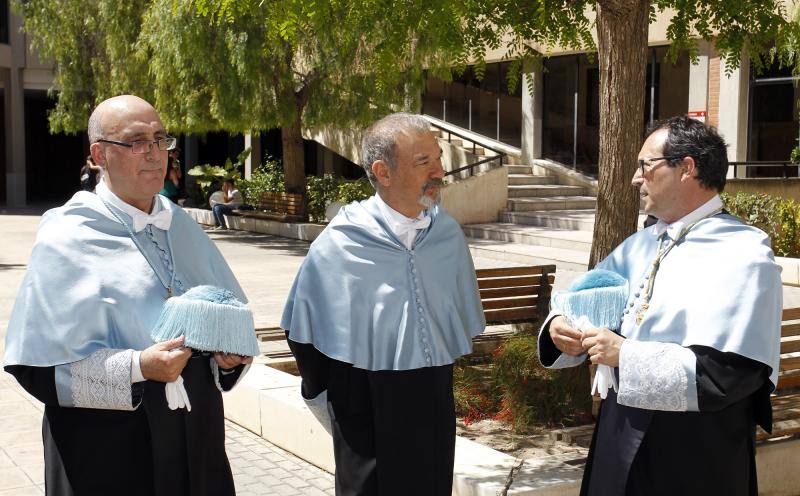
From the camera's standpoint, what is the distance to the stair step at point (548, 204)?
827 inches

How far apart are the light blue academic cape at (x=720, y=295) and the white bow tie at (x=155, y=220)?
5.01 ft

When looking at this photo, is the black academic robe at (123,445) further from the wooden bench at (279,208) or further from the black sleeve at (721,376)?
the wooden bench at (279,208)

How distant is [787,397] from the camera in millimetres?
5832

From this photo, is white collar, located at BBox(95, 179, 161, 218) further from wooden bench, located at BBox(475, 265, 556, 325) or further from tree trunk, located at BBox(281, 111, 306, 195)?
tree trunk, located at BBox(281, 111, 306, 195)

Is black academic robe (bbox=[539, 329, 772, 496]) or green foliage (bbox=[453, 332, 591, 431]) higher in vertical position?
black academic robe (bbox=[539, 329, 772, 496])

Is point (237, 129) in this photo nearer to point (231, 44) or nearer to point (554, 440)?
point (231, 44)

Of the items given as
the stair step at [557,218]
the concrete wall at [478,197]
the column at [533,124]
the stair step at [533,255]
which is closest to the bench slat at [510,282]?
the stair step at [533,255]

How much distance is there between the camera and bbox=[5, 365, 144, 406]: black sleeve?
2895 millimetres

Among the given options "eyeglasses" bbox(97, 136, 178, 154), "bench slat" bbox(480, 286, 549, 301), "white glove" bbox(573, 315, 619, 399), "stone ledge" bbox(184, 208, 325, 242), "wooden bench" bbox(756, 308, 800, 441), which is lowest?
"stone ledge" bbox(184, 208, 325, 242)

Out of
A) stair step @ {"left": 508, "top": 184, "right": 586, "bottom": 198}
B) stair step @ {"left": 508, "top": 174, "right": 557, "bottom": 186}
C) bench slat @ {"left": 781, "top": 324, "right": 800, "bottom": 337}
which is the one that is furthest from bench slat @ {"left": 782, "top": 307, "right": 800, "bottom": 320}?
stair step @ {"left": 508, "top": 174, "right": 557, "bottom": 186}

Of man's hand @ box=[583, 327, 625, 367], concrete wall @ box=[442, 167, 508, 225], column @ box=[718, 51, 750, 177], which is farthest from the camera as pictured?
concrete wall @ box=[442, 167, 508, 225]

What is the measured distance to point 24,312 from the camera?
2904 mm

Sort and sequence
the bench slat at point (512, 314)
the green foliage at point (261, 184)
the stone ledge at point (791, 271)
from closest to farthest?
the bench slat at point (512, 314)
the stone ledge at point (791, 271)
the green foliage at point (261, 184)

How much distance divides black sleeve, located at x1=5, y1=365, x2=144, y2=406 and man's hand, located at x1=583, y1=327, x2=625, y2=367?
1.37 meters
